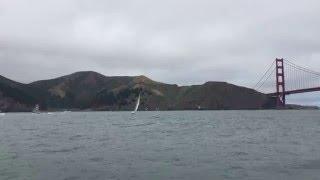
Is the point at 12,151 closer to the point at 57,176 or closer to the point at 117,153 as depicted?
the point at 117,153

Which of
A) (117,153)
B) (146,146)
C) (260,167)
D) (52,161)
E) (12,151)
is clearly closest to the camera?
(260,167)

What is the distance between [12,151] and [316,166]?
2321 cm

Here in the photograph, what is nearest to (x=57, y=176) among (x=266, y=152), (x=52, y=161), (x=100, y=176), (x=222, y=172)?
(x=100, y=176)

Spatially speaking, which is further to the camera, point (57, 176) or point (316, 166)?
point (316, 166)

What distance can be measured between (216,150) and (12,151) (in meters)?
15.9

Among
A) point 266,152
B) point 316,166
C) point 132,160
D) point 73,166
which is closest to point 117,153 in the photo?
point 132,160

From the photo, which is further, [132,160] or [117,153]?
[117,153]

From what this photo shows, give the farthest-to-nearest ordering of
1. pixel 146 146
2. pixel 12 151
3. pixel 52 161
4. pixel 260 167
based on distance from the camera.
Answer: pixel 146 146, pixel 12 151, pixel 52 161, pixel 260 167

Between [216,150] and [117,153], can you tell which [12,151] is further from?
[216,150]

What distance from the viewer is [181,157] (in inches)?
1385

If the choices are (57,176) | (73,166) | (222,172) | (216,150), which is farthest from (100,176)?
(216,150)

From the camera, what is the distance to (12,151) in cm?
4091

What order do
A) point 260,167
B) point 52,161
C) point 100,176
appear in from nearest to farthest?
point 100,176 < point 260,167 < point 52,161

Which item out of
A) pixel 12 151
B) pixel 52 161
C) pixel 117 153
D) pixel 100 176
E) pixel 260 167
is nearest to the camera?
pixel 100 176
